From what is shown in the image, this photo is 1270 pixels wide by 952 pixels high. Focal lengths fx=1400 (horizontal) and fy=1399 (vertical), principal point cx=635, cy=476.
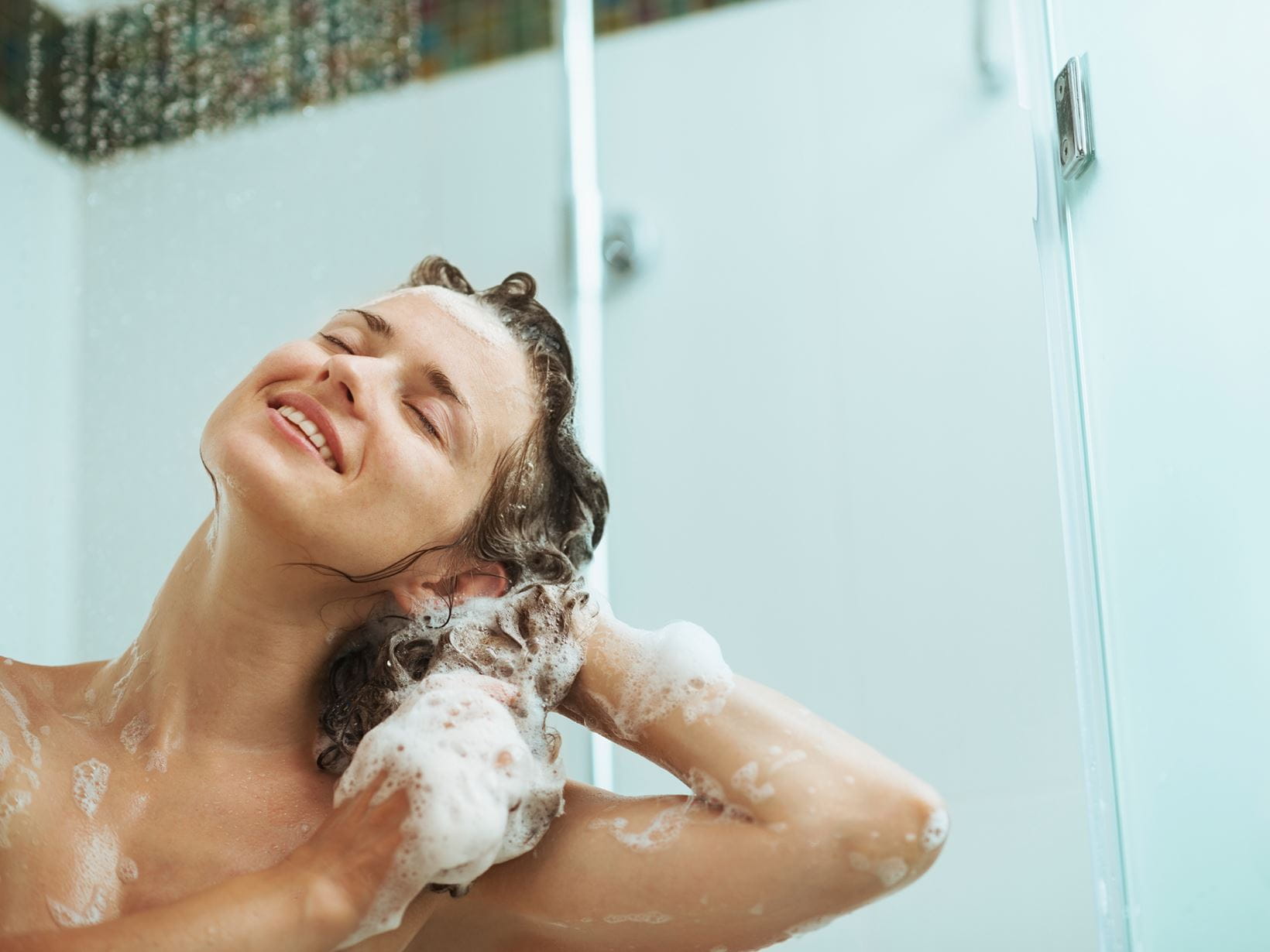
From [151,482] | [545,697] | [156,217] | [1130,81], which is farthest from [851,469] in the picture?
[156,217]

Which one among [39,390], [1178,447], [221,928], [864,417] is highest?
[39,390]

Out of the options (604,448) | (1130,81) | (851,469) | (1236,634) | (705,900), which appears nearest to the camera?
(705,900)

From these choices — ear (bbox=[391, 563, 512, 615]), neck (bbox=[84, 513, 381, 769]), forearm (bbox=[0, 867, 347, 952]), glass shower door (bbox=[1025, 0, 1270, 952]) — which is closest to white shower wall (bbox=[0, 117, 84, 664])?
neck (bbox=[84, 513, 381, 769])

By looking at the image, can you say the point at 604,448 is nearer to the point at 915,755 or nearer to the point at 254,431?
the point at 915,755

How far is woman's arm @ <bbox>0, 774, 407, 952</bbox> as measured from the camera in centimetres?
101

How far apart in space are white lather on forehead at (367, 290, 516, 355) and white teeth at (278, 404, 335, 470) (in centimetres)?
17

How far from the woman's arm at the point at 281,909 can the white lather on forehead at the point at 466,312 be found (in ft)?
1.59

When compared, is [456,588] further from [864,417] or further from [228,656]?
[864,417]

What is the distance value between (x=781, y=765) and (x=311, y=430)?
495 millimetres

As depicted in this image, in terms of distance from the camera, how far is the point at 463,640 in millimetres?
1298

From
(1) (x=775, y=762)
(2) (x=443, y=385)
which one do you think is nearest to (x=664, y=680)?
(1) (x=775, y=762)

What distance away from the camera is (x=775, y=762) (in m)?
1.14

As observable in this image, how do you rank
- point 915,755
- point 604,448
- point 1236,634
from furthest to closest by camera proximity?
point 604,448 < point 915,755 < point 1236,634

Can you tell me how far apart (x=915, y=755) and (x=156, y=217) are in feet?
4.97
